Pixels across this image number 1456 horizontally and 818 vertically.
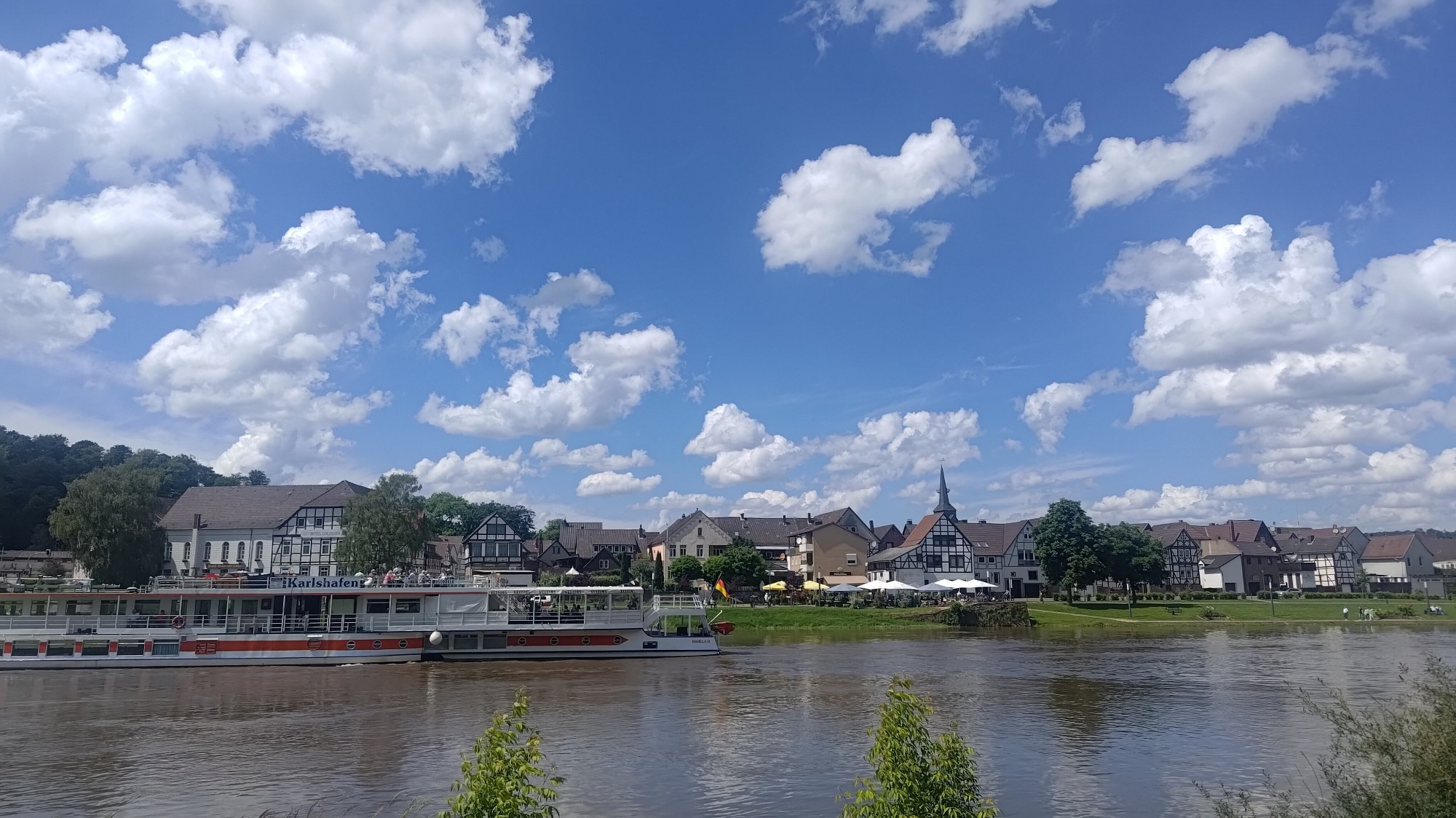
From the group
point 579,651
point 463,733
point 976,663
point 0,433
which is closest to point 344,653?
point 579,651

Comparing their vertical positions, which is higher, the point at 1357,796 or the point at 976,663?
the point at 1357,796

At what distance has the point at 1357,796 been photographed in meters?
10.5

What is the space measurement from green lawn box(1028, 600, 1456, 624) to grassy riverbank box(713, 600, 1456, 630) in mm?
60

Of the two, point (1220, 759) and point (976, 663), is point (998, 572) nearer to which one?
point (976, 663)

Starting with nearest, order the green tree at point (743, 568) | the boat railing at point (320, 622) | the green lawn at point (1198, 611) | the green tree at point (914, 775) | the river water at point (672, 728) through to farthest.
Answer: the green tree at point (914, 775) → the river water at point (672, 728) → the boat railing at point (320, 622) → the green lawn at point (1198, 611) → the green tree at point (743, 568)

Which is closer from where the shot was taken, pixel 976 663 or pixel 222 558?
pixel 976 663

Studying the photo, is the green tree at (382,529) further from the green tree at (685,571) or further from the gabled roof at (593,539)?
the gabled roof at (593,539)

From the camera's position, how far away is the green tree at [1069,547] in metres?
84.8

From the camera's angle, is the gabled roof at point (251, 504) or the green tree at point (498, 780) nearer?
the green tree at point (498, 780)

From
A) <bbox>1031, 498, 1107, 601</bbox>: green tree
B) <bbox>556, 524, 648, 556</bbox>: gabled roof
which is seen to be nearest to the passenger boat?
<bbox>1031, 498, 1107, 601</bbox>: green tree

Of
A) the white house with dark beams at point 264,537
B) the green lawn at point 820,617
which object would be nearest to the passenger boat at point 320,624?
the green lawn at point 820,617

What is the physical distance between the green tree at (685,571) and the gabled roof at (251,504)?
32.3 metres

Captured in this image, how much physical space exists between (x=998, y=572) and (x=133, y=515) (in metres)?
84.4

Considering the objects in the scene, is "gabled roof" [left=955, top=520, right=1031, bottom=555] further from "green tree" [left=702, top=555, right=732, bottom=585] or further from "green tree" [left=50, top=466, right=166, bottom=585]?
"green tree" [left=50, top=466, right=166, bottom=585]
